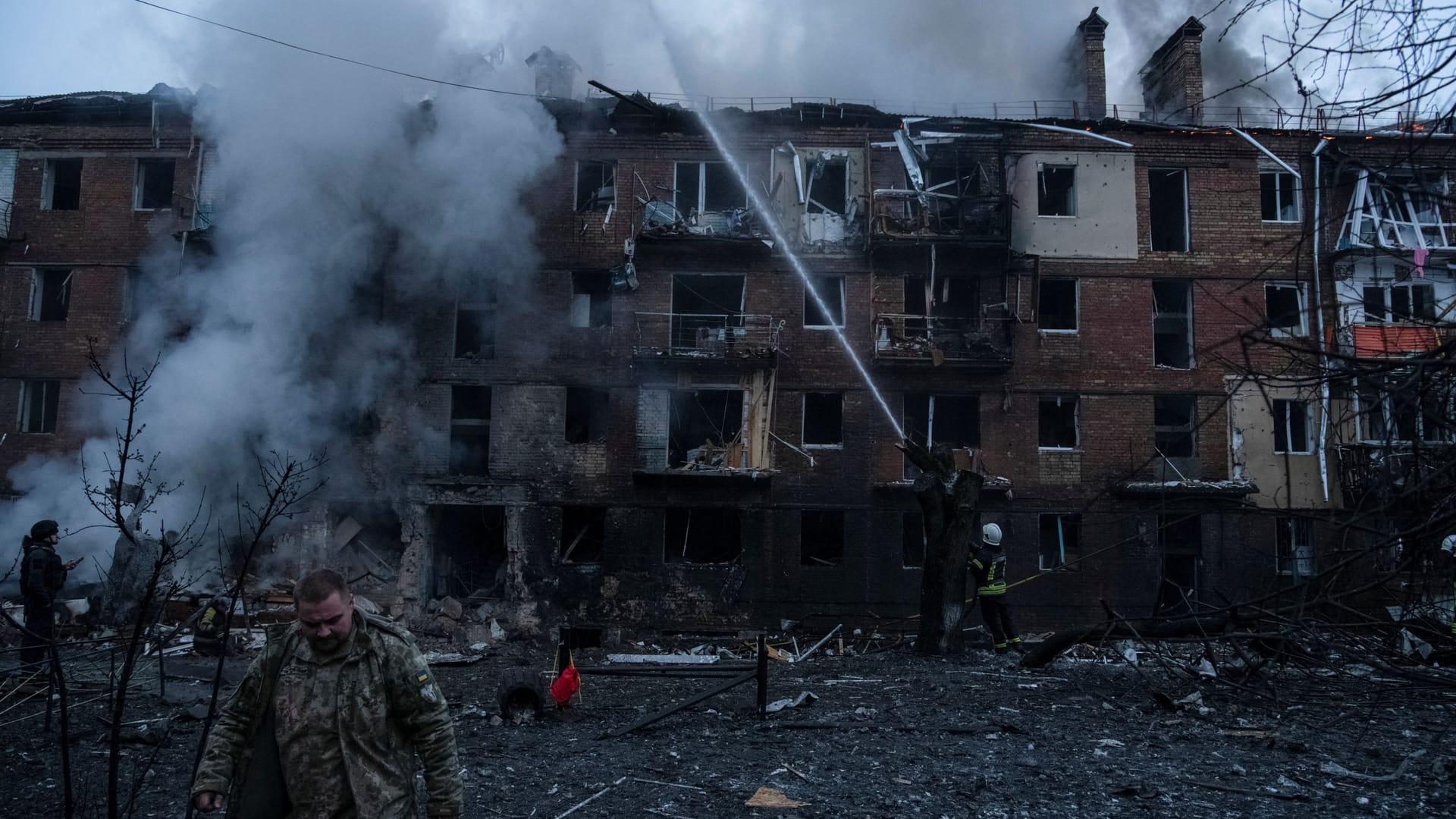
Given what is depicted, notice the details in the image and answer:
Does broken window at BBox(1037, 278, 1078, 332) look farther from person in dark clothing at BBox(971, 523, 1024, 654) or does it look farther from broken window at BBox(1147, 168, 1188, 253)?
person in dark clothing at BBox(971, 523, 1024, 654)

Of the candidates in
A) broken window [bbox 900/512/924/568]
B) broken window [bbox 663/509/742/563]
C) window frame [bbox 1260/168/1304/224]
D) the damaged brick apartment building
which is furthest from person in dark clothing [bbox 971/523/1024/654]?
window frame [bbox 1260/168/1304/224]

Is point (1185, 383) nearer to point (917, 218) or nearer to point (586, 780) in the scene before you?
point (917, 218)

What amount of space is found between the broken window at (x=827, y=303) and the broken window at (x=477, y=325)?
6.73 metres

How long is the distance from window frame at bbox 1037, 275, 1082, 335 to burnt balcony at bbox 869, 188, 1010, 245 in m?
1.77

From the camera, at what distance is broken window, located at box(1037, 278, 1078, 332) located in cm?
1975

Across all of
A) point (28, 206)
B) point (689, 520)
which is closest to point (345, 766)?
point (689, 520)

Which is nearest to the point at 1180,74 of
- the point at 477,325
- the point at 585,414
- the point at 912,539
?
the point at 912,539

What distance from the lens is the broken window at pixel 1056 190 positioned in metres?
19.9

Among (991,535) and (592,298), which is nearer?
(991,535)

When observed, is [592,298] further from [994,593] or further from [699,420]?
[994,593]

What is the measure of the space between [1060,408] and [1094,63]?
27.3 ft

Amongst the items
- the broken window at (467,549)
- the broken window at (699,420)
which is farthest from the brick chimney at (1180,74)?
the broken window at (467,549)

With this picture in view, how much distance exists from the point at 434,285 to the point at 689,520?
736cm

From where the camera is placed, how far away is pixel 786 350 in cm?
1933
